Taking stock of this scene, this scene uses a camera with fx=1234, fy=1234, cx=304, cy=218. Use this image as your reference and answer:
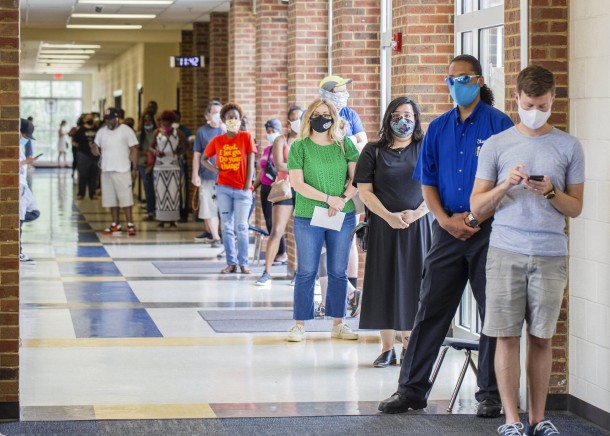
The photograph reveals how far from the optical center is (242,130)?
43.2 feet

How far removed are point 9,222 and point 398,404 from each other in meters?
2.28

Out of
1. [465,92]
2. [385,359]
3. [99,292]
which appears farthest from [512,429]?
[99,292]

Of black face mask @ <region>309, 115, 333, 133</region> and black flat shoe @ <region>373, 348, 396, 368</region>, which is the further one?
black face mask @ <region>309, 115, 333, 133</region>

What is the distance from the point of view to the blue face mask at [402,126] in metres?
7.64

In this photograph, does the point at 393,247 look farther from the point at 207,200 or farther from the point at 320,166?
the point at 207,200

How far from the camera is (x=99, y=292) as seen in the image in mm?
11758

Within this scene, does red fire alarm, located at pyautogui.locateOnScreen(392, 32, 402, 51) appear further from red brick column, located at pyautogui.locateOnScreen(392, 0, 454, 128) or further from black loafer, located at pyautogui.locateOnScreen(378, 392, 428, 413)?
black loafer, located at pyautogui.locateOnScreen(378, 392, 428, 413)

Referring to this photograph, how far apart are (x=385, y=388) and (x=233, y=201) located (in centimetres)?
564

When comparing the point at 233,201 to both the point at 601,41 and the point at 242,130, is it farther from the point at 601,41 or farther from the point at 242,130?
the point at 601,41

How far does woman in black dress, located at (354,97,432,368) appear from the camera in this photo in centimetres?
771

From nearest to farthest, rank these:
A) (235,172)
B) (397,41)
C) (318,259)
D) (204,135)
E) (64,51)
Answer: (318,259) → (397,41) → (235,172) → (204,135) → (64,51)

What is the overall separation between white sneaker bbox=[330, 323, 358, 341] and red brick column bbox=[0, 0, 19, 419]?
3.13 meters

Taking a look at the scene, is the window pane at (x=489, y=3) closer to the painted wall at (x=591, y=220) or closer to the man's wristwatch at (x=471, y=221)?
the painted wall at (x=591, y=220)

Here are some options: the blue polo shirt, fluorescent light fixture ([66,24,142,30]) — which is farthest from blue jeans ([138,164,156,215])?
the blue polo shirt
